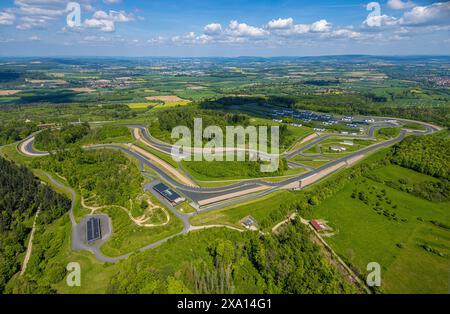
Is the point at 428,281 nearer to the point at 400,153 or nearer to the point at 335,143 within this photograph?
the point at 400,153

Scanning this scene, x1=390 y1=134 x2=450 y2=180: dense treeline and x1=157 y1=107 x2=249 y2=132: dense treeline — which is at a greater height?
x1=157 y1=107 x2=249 y2=132: dense treeline

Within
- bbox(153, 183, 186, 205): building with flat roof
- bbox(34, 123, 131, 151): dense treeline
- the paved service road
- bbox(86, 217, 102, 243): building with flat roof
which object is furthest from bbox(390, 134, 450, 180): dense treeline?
bbox(34, 123, 131, 151): dense treeline

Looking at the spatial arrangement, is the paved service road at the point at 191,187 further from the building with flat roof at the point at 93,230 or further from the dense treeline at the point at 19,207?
the dense treeline at the point at 19,207

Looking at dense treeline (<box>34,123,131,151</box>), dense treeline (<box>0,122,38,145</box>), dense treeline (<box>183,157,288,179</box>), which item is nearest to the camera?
dense treeline (<box>183,157,288,179</box>)

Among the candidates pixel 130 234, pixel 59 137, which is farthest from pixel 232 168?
pixel 59 137

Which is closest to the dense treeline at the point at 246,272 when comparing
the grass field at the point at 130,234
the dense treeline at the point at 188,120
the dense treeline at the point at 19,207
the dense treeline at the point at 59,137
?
the grass field at the point at 130,234

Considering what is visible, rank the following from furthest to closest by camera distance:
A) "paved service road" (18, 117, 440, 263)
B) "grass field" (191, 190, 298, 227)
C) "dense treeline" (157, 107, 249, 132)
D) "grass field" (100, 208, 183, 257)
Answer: "dense treeline" (157, 107, 249, 132) < "grass field" (191, 190, 298, 227) < "paved service road" (18, 117, 440, 263) < "grass field" (100, 208, 183, 257)

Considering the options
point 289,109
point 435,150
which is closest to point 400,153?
point 435,150

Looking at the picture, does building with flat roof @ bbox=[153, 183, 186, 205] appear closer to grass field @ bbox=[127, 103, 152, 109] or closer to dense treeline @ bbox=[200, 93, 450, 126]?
dense treeline @ bbox=[200, 93, 450, 126]
